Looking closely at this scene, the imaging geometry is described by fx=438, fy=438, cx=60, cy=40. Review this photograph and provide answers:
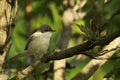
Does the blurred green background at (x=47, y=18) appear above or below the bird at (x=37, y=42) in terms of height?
above

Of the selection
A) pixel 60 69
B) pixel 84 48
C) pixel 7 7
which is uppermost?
pixel 7 7

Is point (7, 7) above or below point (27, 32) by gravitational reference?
above

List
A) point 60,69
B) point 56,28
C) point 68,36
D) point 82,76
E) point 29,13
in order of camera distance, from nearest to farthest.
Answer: point 82,76
point 60,69
point 68,36
point 56,28
point 29,13

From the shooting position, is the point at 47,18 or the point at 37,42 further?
the point at 47,18

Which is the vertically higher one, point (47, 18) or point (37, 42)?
point (47, 18)

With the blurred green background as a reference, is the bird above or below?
below

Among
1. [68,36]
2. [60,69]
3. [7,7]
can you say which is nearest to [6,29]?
[7,7]

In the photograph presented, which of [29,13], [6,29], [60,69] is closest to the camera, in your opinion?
[6,29]

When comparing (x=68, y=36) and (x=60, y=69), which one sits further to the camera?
(x=68, y=36)

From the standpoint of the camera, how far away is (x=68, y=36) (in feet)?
12.5

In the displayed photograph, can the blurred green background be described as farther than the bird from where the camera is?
No

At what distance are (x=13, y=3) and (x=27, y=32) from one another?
279cm

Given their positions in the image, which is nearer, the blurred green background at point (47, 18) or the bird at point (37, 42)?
the blurred green background at point (47, 18)

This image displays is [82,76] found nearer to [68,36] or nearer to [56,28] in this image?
[68,36]
